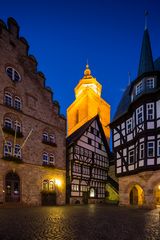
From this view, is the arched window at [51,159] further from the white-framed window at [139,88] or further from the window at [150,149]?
the white-framed window at [139,88]

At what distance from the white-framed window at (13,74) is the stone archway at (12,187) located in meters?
9.66

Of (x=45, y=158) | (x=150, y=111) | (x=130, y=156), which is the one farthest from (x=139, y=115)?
(x=45, y=158)

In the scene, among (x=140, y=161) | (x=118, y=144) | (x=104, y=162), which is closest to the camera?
(x=140, y=161)

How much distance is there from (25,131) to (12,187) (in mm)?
5739

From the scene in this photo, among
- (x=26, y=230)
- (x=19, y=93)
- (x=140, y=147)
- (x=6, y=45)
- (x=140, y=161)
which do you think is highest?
(x=6, y=45)

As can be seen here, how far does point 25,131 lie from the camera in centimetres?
2412

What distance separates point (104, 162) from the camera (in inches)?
1484

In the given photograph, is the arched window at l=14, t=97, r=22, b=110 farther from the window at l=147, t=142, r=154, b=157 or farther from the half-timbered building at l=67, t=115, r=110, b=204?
the window at l=147, t=142, r=154, b=157

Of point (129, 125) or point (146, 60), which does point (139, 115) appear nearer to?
point (129, 125)

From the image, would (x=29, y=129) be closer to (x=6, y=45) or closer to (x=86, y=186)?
(x=6, y=45)

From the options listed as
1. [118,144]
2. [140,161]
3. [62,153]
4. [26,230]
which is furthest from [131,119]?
[26,230]

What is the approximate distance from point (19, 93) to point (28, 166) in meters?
7.69

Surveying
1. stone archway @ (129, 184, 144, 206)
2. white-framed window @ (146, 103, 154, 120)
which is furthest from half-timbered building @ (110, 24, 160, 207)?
stone archway @ (129, 184, 144, 206)

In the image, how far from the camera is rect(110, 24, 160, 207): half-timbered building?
21.4m
